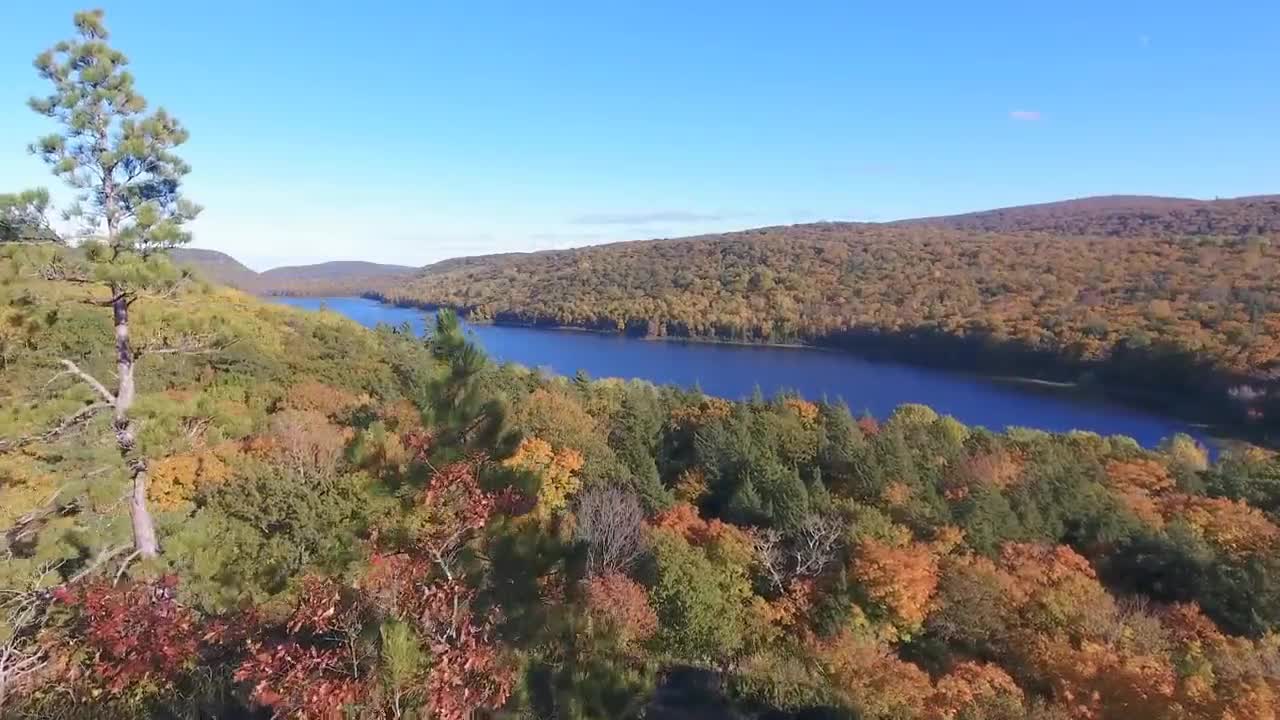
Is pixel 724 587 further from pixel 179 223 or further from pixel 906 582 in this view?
pixel 179 223

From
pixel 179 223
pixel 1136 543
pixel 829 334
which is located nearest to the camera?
pixel 179 223

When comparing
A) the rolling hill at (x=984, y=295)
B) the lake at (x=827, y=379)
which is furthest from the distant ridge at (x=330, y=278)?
the lake at (x=827, y=379)

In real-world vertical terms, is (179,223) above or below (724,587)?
above

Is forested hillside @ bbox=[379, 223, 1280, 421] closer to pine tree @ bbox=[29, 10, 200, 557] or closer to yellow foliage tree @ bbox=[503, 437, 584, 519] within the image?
yellow foliage tree @ bbox=[503, 437, 584, 519]

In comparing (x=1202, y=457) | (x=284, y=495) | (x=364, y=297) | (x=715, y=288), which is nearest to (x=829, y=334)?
(x=715, y=288)

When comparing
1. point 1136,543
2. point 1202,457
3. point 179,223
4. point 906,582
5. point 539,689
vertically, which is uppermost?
point 179,223

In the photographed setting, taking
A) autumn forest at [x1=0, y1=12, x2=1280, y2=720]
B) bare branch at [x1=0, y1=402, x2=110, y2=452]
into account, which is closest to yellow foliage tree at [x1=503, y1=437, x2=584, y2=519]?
autumn forest at [x1=0, y1=12, x2=1280, y2=720]

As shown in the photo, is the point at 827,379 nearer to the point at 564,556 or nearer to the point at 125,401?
the point at 564,556
